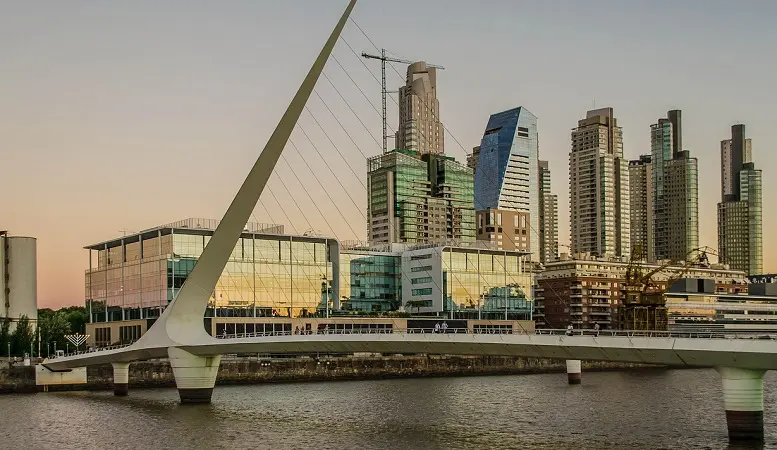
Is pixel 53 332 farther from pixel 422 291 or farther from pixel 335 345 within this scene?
pixel 335 345

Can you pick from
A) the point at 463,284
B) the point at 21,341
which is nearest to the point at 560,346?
the point at 21,341

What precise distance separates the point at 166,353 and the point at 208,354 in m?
3.18

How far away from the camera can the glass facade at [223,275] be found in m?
95.8

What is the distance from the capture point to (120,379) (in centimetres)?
6525

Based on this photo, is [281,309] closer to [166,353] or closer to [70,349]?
[70,349]

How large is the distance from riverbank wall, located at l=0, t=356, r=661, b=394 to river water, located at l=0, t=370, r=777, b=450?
9.74 feet

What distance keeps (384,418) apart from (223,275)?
50771 mm

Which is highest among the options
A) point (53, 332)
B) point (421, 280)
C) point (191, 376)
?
point (421, 280)

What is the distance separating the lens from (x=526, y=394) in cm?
6456

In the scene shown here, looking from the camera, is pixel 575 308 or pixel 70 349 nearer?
pixel 70 349

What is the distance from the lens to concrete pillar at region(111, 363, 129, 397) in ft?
213

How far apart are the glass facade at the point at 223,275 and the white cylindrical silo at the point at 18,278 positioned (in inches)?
295

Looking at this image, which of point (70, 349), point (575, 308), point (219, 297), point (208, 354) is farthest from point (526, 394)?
point (575, 308)

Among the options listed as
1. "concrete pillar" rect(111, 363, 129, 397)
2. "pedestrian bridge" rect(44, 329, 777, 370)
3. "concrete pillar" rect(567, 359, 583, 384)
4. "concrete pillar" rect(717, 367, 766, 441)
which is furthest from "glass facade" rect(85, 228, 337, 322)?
"concrete pillar" rect(717, 367, 766, 441)
